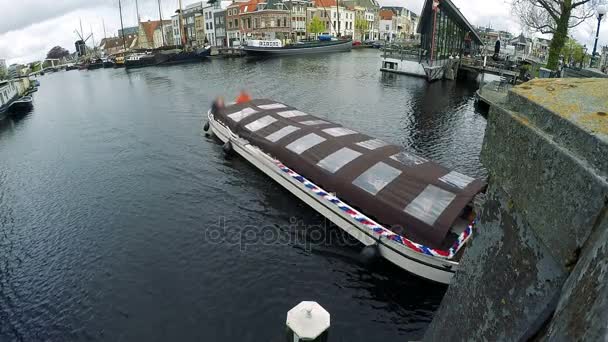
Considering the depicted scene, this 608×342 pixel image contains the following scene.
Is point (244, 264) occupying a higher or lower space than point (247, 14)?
lower

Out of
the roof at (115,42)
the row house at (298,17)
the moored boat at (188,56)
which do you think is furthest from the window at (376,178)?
the roof at (115,42)

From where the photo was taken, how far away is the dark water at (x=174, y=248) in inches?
465

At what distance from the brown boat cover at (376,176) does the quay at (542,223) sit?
32.6 feet

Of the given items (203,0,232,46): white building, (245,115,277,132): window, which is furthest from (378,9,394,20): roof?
(245,115,277,132): window

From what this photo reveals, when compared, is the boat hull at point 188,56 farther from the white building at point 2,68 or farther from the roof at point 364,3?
the roof at point 364,3

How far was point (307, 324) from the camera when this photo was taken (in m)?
5.77

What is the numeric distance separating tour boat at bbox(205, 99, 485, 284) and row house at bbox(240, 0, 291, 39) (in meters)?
112

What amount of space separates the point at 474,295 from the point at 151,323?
11.2 meters

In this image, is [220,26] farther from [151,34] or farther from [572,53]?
[572,53]

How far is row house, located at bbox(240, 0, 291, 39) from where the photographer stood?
122750 millimetres

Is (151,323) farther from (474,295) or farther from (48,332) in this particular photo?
(474,295)

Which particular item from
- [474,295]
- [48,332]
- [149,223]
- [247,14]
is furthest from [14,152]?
[247,14]

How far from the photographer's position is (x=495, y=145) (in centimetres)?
277

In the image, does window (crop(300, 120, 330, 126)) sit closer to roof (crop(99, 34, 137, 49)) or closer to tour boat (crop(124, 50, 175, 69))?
tour boat (crop(124, 50, 175, 69))
